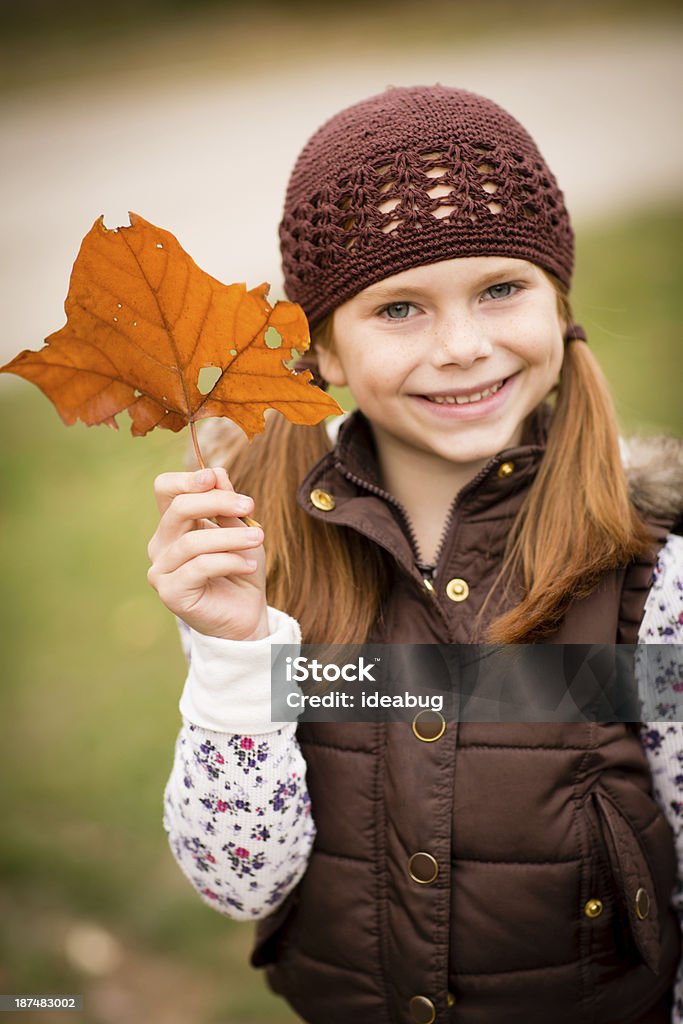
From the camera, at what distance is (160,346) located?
3.86 feet

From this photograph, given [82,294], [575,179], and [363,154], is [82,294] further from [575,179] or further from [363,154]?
[575,179]

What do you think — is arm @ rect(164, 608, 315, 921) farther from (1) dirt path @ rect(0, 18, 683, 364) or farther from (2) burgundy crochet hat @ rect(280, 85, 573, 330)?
(1) dirt path @ rect(0, 18, 683, 364)

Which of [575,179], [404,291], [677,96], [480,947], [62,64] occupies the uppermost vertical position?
[62,64]

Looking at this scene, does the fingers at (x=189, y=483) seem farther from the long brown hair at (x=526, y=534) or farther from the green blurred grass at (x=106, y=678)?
the green blurred grass at (x=106, y=678)

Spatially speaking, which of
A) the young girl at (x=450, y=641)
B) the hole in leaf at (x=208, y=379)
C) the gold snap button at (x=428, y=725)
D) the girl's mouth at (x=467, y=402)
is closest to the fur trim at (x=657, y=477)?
the young girl at (x=450, y=641)

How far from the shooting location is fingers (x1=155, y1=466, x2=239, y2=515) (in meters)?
1.21

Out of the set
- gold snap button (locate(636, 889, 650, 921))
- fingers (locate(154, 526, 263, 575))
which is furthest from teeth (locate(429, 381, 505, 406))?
gold snap button (locate(636, 889, 650, 921))

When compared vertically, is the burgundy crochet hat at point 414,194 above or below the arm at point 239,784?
above

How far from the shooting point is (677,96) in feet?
16.4

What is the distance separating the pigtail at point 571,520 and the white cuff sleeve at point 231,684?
330 millimetres

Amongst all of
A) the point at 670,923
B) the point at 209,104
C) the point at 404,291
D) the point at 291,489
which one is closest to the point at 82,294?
the point at 404,291

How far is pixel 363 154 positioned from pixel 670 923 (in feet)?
3.99

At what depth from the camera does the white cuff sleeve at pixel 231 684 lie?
1.30 meters

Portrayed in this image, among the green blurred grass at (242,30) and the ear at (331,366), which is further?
the green blurred grass at (242,30)
